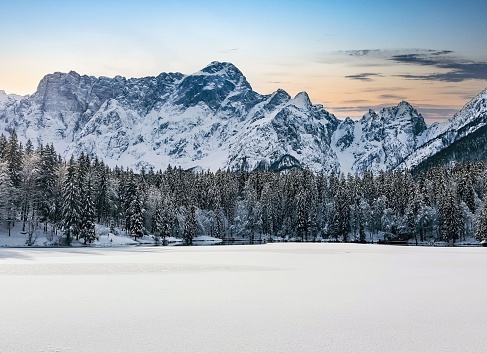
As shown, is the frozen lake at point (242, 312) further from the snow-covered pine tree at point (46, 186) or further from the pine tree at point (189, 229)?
the pine tree at point (189, 229)

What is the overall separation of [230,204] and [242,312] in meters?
124

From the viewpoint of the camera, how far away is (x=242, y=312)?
18094 millimetres

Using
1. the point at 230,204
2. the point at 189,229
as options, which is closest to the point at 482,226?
the point at 189,229

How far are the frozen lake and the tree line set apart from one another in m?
62.0

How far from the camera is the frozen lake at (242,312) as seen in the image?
541 inches

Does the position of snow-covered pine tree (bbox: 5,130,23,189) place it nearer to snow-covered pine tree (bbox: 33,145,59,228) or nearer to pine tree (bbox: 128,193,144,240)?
snow-covered pine tree (bbox: 33,145,59,228)

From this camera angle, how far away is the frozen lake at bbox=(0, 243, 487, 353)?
13.7 metres

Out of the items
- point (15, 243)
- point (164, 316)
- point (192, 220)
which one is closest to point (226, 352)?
point (164, 316)

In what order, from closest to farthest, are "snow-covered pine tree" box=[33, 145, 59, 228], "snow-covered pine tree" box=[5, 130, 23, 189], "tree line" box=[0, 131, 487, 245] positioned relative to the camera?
"tree line" box=[0, 131, 487, 245], "snow-covered pine tree" box=[33, 145, 59, 228], "snow-covered pine tree" box=[5, 130, 23, 189]

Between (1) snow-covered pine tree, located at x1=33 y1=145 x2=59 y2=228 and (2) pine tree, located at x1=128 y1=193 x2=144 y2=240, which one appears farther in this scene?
(2) pine tree, located at x1=128 y1=193 x2=144 y2=240

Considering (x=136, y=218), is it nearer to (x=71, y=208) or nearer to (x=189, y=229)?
(x=189, y=229)

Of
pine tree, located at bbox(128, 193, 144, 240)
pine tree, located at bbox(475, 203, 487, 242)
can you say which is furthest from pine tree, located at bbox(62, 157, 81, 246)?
pine tree, located at bbox(475, 203, 487, 242)

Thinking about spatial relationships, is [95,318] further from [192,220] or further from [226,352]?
[192,220]

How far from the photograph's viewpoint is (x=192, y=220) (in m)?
110
